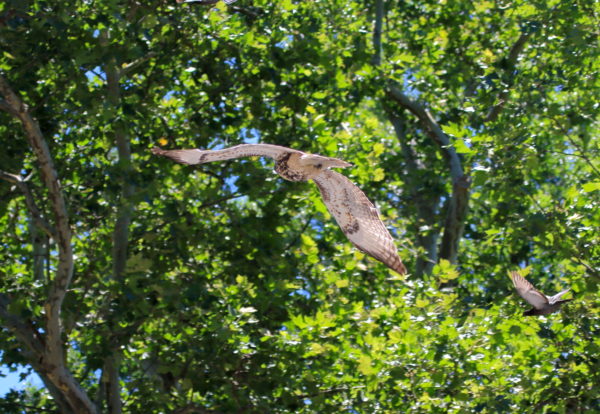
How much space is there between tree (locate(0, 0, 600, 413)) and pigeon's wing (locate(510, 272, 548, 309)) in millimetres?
118

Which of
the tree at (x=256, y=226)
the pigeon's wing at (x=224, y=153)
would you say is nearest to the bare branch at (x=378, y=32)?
the tree at (x=256, y=226)

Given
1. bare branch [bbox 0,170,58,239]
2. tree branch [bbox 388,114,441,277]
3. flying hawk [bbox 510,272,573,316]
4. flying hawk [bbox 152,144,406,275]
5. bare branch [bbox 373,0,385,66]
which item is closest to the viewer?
flying hawk [bbox 152,144,406,275]

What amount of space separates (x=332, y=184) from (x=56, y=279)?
2.78 m

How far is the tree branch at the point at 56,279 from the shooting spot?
351 inches

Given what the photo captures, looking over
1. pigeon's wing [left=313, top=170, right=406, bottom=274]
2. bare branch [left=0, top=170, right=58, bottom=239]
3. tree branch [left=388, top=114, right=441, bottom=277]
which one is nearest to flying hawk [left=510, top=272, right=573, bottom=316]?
pigeon's wing [left=313, top=170, right=406, bottom=274]

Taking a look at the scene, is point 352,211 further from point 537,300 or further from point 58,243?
point 58,243

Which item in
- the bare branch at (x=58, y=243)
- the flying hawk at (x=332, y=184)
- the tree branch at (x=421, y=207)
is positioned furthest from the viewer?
the tree branch at (x=421, y=207)

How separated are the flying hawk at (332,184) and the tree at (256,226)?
5.25 ft

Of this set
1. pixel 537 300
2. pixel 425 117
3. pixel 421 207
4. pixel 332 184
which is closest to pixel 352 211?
pixel 332 184

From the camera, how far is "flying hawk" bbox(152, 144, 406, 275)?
6879 millimetres

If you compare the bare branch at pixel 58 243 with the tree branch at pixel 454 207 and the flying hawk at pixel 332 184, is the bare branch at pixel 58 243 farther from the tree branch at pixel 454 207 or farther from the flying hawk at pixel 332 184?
the tree branch at pixel 454 207

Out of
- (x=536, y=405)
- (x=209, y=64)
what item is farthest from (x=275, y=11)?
(x=536, y=405)

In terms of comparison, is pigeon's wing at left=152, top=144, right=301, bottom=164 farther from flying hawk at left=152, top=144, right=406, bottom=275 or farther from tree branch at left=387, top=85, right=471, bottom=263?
tree branch at left=387, top=85, right=471, bottom=263

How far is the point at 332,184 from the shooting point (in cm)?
731
